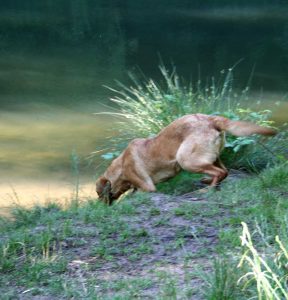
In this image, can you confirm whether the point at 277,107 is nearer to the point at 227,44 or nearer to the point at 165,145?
the point at 165,145

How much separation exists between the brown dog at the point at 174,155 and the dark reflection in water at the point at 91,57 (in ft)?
4.17

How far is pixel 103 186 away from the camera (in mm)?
8227

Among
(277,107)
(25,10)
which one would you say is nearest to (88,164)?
(277,107)

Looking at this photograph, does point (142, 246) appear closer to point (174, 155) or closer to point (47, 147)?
point (174, 155)

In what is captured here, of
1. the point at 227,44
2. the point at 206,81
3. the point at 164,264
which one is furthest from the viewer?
the point at 227,44

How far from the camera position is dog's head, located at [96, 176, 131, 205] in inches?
318

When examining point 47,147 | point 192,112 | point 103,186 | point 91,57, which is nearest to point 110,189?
point 103,186

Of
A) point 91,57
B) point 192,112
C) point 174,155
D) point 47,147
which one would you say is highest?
point 192,112

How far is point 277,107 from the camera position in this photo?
42.1 feet

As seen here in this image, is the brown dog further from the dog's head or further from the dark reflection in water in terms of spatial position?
the dark reflection in water

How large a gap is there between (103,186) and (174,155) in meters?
0.85

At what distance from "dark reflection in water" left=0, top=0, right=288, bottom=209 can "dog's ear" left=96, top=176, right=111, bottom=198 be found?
3.49 ft

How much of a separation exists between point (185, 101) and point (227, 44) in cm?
1142

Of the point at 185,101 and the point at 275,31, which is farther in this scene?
the point at 275,31
